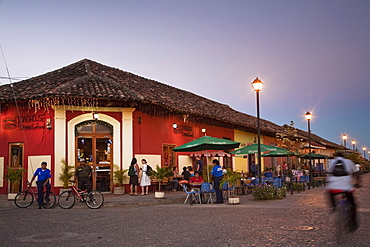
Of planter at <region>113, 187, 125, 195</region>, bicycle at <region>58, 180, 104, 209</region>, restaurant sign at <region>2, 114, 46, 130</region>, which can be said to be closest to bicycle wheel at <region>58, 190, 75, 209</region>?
bicycle at <region>58, 180, 104, 209</region>

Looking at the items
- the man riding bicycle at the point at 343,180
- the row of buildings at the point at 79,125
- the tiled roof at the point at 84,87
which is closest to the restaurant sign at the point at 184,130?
the tiled roof at the point at 84,87

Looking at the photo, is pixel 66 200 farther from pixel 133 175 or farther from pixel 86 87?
pixel 86 87

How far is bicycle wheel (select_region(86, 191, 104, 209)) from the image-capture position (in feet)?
46.0

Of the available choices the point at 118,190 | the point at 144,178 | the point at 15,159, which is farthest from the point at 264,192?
the point at 15,159

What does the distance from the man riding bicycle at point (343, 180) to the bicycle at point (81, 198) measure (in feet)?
27.3

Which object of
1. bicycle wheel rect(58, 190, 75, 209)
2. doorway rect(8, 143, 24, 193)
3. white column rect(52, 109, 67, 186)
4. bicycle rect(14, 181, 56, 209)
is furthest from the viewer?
doorway rect(8, 143, 24, 193)

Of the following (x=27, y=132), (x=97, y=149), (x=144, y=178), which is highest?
(x=27, y=132)

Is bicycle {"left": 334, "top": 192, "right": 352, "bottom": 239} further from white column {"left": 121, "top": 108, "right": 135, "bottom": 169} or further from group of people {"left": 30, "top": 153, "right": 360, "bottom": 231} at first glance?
white column {"left": 121, "top": 108, "right": 135, "bottom": 169}

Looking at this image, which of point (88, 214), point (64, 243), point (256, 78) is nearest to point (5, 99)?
point (88, 214)

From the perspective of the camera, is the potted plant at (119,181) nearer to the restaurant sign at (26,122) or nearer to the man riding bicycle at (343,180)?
the restaurant sign at (26,122)

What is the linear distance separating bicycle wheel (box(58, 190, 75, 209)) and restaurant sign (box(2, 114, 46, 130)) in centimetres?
505

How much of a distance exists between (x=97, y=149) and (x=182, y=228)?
10.6m

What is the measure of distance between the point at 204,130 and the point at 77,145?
9059mm

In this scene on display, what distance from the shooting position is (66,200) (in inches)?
560
